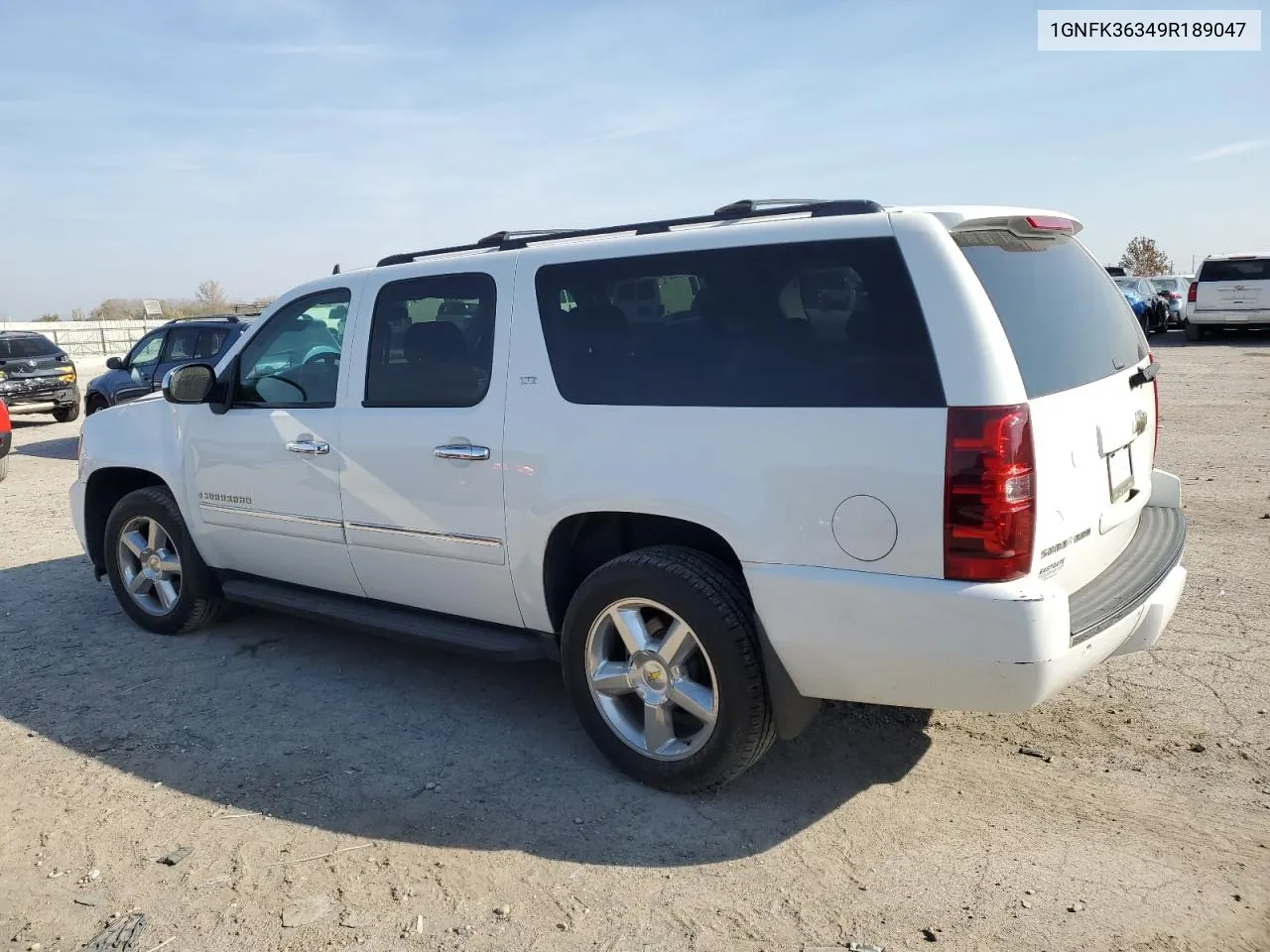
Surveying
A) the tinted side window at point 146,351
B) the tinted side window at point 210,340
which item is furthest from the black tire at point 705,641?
the tinted side window at point 146,351

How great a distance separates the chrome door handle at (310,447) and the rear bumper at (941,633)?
222 cm

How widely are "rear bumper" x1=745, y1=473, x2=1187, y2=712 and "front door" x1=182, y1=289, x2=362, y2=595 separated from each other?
7.45ft

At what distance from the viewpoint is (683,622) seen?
3.63 m

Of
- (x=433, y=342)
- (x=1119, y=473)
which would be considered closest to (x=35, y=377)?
(x=433, y=342)

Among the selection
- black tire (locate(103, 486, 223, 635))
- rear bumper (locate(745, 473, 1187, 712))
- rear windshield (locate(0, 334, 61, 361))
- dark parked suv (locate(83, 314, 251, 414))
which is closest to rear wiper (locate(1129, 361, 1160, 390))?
rear bumper (locate(745, 473, 1187, 712))

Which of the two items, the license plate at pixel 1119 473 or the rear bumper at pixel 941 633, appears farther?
the license plate at pixel 1119 473

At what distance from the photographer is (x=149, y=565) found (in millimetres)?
5773

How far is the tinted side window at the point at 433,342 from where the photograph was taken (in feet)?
13.9

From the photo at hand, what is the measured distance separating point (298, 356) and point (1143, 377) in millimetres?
3716

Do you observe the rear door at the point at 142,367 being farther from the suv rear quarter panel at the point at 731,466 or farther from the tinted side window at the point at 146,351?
the suv rear quarter panel at the point at 731,466

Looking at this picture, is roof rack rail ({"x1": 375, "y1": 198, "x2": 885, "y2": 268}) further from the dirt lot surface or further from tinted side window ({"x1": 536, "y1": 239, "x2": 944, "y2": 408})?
the dirt lot surface

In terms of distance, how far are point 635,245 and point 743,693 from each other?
167cm

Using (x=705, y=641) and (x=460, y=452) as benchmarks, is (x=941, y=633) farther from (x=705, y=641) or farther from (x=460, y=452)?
(x=460, y=452)

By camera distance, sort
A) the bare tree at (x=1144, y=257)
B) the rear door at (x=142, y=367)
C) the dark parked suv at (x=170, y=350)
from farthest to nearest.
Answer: the bare tree at (x=1144, y=257), the rear door at (x=142, y=367), the dark parked suv at (x=170, y=350)
